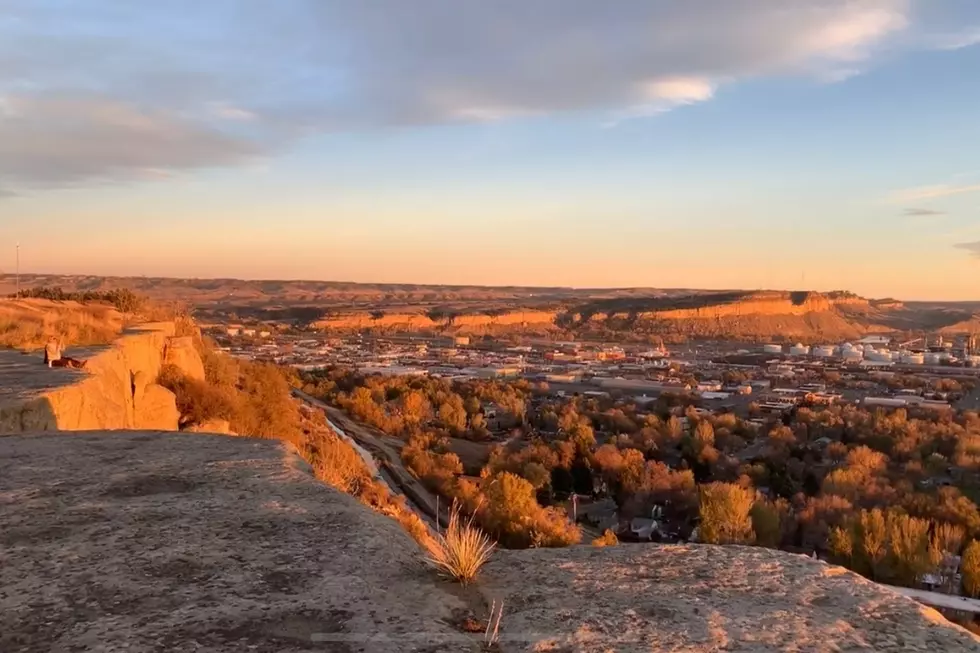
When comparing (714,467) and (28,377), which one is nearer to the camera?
(28,377)

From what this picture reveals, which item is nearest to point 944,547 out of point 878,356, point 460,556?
point 460,556

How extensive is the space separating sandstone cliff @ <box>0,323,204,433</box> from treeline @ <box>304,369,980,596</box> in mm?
7445

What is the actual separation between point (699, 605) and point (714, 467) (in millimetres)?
30595

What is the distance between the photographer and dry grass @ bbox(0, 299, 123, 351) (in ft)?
52.4

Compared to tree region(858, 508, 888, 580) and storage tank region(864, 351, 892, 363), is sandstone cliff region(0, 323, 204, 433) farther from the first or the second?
storage tank region(864, 351, 892, 363)

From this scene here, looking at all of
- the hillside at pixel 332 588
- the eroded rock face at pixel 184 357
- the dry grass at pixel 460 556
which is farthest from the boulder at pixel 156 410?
the dry grass at pixel 460 556

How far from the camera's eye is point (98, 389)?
34.1 feet

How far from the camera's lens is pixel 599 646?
3627 millimetres

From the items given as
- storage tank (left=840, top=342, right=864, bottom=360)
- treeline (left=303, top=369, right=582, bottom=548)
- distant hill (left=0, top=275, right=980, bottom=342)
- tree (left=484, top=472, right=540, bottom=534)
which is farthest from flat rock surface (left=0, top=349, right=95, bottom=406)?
distant hill (left=0, top=275, right=980, bottom=342)

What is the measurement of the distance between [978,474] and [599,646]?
34183 mm

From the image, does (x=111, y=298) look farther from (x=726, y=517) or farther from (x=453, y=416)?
(x=726, y=517)

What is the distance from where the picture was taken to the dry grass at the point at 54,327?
16.0 meters

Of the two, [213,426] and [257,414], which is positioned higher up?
[213,426]

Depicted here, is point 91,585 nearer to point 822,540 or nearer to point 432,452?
point 822,540
